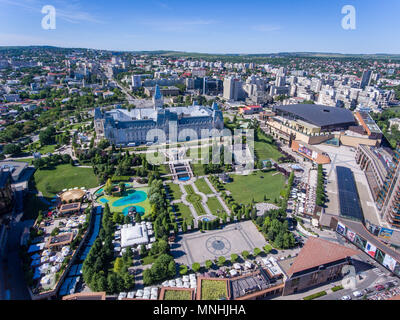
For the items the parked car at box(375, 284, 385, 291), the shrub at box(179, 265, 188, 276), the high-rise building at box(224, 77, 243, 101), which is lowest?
the parked car at box(375, 284, 385, 291)

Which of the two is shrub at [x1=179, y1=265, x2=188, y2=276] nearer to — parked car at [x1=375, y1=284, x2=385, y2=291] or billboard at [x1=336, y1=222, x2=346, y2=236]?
parked car at [x1=375, y1=284, x2=385, y2=291]

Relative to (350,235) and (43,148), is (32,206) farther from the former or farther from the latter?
(350,235)

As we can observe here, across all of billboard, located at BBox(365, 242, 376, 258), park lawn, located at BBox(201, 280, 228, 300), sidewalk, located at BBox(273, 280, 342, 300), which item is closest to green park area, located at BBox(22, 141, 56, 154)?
park lawn, located at BBox(201, 280, 228, 300)

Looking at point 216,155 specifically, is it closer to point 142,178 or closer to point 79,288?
point 142,178

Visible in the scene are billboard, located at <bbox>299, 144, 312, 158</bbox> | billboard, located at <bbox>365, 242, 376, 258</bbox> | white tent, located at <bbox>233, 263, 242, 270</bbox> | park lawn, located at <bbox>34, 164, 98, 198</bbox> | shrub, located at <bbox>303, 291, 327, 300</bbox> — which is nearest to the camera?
shrub, located at <bbox>303, 291, 327, 300</bbox>

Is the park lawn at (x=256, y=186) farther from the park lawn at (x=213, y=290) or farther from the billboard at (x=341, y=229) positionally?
the park lawn at (x=213, y=290)

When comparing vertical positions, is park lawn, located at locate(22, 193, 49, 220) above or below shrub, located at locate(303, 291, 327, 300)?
above

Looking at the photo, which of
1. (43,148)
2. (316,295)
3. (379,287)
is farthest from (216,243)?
(43,148)
